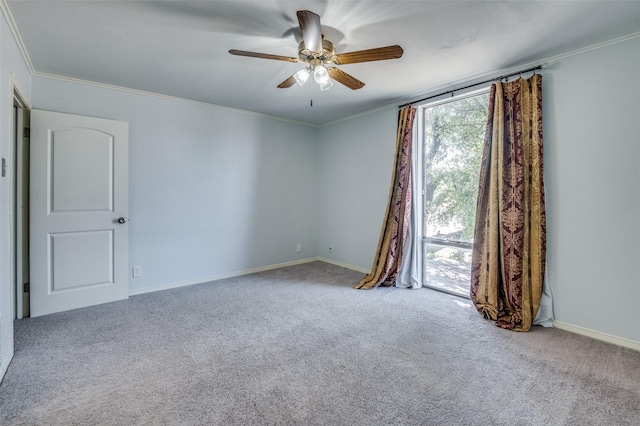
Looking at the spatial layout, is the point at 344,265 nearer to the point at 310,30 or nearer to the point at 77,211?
the point at 77,211

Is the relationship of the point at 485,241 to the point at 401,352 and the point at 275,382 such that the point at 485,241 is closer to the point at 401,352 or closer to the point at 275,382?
the point at 401,352

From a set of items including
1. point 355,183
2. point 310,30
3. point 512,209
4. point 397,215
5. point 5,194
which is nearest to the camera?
point 310,30

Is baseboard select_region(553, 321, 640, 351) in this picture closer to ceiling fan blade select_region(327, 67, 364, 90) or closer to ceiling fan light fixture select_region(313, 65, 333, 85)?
ceiling fan blade select_region(327, 67, 364, 90)

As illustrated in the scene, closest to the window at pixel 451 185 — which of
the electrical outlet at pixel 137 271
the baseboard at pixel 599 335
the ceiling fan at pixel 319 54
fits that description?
the baseboard at pixel 599 335

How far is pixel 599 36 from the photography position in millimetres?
2357

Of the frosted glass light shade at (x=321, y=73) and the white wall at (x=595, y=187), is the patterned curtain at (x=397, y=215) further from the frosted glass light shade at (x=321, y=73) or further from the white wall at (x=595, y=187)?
the frosted glass light shade at (x=321, y=73)

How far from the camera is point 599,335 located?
8.23 feet

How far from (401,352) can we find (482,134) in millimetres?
2467

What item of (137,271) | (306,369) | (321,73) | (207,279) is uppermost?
(321,73)

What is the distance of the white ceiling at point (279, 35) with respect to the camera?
2004 mm

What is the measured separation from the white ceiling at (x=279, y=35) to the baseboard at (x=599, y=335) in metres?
2.38

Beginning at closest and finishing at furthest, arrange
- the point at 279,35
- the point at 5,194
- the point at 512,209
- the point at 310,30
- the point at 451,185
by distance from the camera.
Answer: the point at 310,30 → the point at 5,194 → the point at 279,35 → the point at 512,209 → the point at 451,185

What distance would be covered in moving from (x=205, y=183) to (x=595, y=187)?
166 inches

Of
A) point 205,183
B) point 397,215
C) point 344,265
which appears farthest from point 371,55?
point 344,265
